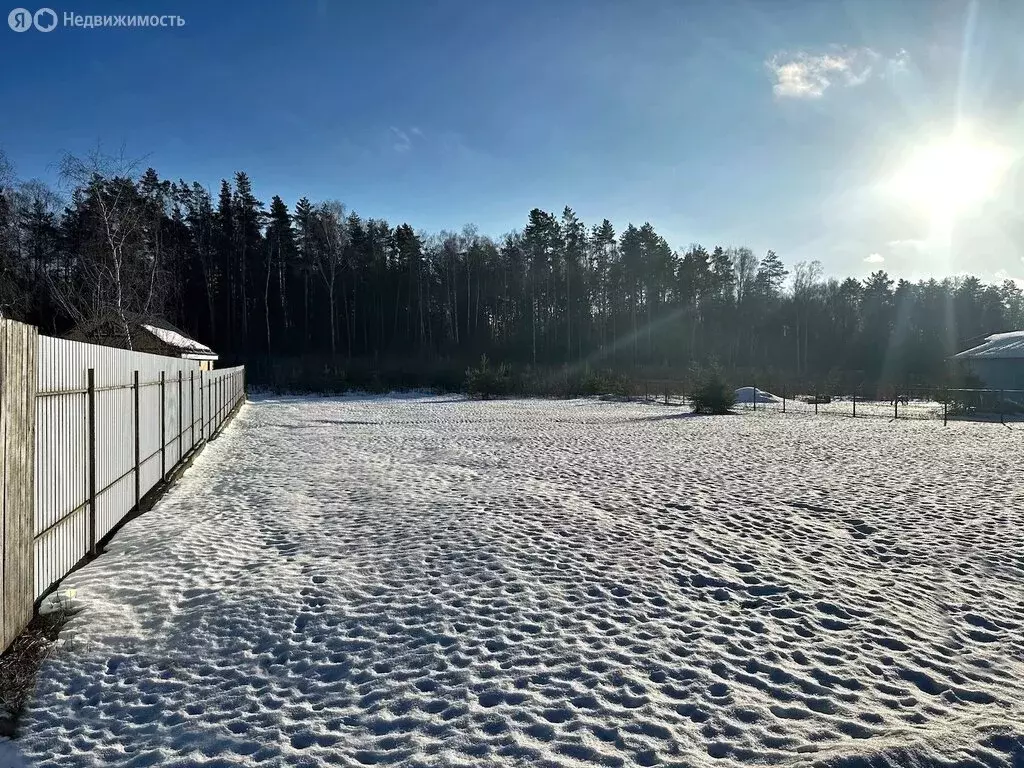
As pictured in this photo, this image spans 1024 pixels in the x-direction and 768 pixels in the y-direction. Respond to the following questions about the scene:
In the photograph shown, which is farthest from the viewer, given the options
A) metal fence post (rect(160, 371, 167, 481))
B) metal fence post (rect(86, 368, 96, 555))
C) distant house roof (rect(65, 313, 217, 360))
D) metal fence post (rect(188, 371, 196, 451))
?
distant house roof (rect(65, 313, 217, 360))

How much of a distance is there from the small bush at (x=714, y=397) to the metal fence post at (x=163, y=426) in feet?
78.1

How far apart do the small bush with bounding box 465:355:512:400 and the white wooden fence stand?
32.7 meters

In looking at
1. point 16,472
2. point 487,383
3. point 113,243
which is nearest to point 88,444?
point 16,472

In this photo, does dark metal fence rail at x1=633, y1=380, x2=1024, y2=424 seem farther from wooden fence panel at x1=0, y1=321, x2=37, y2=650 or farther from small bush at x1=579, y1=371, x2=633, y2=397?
wooden fence panel at x1=0, y1=321, x2=37, y2=650

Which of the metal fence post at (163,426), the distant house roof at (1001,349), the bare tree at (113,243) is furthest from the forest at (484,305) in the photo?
the metal fence post at (163,426)

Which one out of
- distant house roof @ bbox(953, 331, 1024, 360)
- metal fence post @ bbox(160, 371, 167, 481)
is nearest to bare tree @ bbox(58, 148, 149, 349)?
metal fence post @ bbox(160, 371, 167, 481)

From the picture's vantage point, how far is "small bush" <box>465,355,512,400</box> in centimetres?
4197

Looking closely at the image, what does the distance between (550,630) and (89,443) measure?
15.5 ft

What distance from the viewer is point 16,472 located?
4020 mm

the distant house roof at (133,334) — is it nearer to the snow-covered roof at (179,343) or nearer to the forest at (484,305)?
the snow-covered roof at (179,343)

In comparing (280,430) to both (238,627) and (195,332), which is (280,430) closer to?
(238,627)

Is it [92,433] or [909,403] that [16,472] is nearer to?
[92,433]

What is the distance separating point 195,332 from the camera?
5525cm

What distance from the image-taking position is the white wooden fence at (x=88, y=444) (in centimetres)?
464
